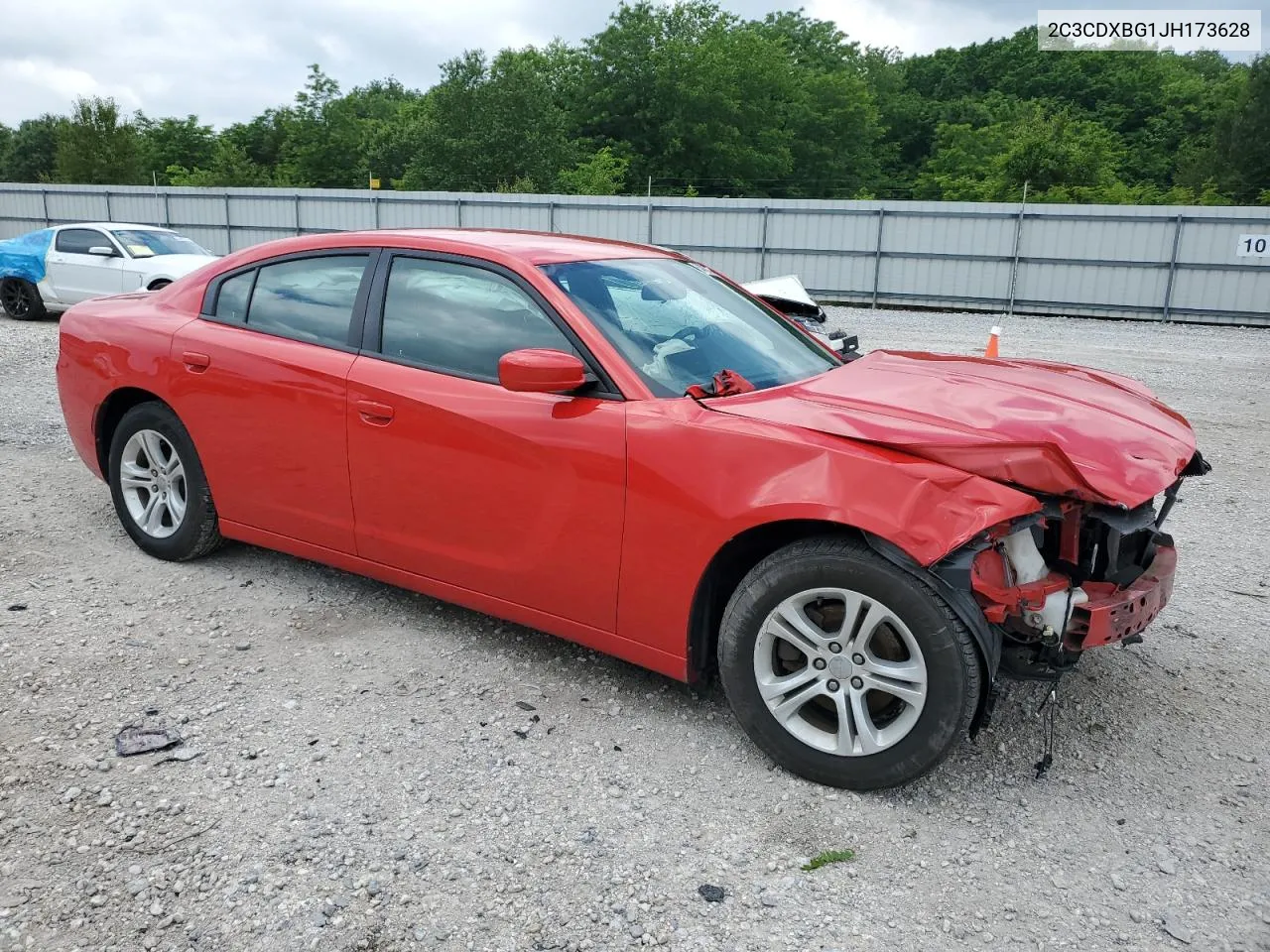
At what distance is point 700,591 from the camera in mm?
2957

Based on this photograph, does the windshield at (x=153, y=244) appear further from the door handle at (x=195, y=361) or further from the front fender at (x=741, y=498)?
the front fender at (x=741, y=498)

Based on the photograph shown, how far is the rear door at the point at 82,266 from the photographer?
42.9ft

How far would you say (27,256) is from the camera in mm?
13984

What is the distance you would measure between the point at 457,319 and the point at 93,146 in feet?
156

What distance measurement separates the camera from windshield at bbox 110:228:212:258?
1320 centimetres

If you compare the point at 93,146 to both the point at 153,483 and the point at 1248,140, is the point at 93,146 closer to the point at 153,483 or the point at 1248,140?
the point at 153,483

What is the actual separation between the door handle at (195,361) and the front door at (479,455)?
0.89 metres

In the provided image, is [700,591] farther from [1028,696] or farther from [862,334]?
[862,334]

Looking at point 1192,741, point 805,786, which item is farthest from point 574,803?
point 1192,741

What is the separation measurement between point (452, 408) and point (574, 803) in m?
1.41

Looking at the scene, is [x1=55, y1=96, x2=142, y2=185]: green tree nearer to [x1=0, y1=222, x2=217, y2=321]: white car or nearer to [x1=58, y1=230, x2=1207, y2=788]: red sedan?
[x1=0, y1=222, x2=217, y2=321]: white car

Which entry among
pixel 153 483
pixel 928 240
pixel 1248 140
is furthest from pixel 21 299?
pixel 1248 140

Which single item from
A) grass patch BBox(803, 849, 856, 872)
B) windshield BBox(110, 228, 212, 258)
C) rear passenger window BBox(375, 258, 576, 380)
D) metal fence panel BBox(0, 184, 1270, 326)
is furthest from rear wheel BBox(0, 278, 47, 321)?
grass patch BBox(803, 849, 856, 872)

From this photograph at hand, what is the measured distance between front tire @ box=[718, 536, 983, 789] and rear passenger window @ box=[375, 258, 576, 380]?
1.11 metres
